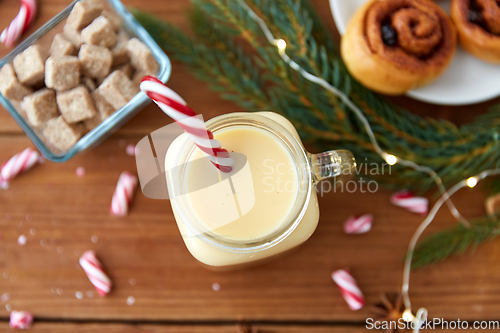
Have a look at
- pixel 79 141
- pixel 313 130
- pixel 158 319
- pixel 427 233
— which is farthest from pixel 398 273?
pixel 79 141

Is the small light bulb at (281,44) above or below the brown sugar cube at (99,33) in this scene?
below

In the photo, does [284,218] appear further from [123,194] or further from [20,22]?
[20,22]

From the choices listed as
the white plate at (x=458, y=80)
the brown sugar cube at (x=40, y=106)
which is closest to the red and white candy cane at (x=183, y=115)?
the brown sugar cube at (x=40, y=106)

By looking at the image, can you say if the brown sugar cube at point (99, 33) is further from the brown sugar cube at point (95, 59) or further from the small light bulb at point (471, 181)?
the small light bulb at point (471, 181)

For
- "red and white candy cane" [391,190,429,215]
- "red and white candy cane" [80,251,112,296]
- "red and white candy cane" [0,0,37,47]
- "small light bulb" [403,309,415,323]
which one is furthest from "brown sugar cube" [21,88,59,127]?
"small light bulb" [403,309,415,323]

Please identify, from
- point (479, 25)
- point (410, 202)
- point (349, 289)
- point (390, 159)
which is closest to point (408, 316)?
point (349, 289)

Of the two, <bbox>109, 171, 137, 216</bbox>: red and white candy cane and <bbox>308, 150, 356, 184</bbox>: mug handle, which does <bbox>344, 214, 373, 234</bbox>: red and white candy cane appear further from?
<bbox>109, 171, 137, 216</bbox>: red and white candy cane

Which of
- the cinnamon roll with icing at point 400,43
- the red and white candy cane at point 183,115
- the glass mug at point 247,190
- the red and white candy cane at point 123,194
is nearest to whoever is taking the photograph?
the red and white candy cane at point 183,115
